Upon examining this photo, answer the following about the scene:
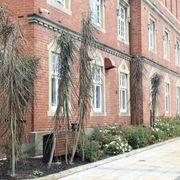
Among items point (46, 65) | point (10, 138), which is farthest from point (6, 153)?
point (46, 65)

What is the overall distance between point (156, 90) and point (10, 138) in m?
15.9

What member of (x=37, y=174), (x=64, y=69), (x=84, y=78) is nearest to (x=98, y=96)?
(x=84, y=78)

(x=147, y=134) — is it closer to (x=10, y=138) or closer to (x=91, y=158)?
(x=91, y=158)

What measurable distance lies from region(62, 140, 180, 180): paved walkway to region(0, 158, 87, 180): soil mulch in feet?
1.80

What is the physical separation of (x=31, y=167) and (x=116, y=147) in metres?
5.06

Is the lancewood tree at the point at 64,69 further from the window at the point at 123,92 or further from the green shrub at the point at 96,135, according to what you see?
the window at the point at 123,92

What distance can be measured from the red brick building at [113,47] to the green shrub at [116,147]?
221 centimetres

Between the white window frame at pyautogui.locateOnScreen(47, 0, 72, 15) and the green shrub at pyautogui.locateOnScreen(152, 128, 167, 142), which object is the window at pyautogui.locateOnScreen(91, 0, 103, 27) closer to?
the white window frame at pyautogui.locateOnScreen(47, 0, 72, 15)

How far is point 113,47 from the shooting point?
2427cm

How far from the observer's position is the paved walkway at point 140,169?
40.7ft

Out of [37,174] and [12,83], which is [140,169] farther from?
[12,83]

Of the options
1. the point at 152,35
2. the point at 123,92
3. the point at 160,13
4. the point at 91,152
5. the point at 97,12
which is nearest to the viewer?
the point at 91,152

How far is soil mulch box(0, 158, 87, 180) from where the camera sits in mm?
11602

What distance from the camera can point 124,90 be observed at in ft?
86.1
